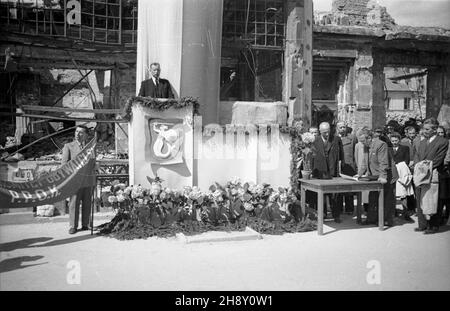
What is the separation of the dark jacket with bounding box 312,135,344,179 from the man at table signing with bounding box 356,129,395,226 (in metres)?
0.47

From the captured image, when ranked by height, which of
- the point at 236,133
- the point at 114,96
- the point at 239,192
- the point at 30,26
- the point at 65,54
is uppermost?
the point at 30,26

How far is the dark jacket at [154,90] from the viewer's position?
761cm

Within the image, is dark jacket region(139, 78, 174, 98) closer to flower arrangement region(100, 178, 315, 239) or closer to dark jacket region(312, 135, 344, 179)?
flower arrangement region(100, 178, 315, 239)

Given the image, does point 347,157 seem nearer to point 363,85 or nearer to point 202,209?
point 202,209

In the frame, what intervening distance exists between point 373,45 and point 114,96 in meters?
10.5

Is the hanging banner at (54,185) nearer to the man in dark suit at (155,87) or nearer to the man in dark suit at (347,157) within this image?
the man in dark suit at (155,87)

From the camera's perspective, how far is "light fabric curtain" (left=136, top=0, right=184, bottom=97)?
26.7 feet

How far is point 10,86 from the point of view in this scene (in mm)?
17281

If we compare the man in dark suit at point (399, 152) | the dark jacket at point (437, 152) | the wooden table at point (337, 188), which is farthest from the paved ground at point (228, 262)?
the man in dark suit at point (399, 152)

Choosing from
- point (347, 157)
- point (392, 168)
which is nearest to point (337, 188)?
point (392, 168)

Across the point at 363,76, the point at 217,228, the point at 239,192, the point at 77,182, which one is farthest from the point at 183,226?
the point at 363,76

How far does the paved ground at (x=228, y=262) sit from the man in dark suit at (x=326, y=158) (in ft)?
4.00

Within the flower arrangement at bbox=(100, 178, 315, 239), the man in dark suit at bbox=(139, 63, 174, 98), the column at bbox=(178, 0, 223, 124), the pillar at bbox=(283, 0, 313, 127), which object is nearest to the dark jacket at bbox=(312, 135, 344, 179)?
the flower arrangement at bbox=(100, 178, 315, 239)

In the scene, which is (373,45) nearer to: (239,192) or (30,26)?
(239,192)
